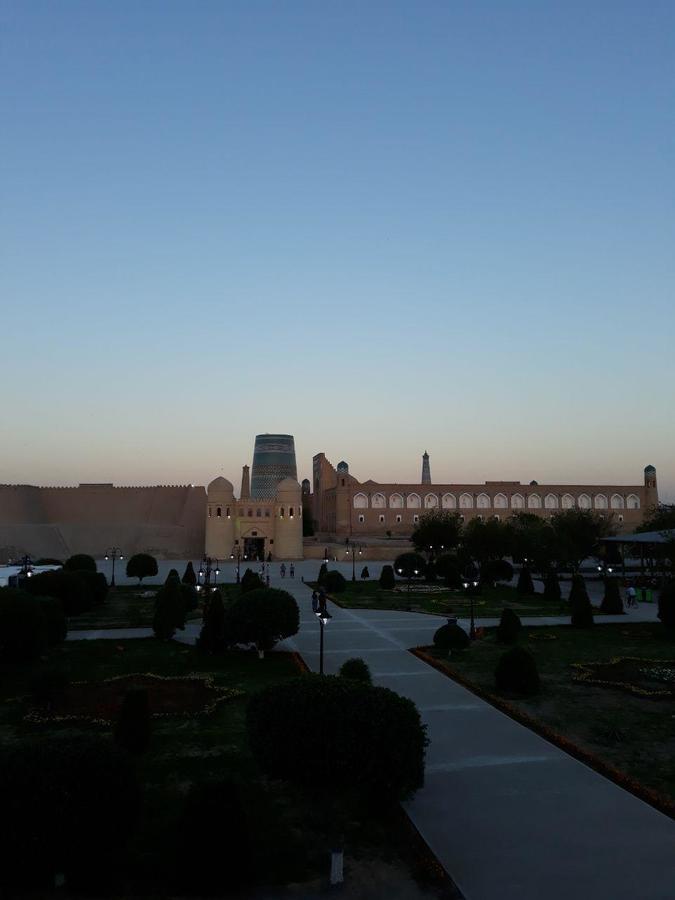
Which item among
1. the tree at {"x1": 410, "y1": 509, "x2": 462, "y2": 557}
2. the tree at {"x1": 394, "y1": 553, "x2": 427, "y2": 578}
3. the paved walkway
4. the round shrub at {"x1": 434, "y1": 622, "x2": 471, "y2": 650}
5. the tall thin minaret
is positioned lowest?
the paved walkway

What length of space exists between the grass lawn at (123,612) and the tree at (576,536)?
17245mm

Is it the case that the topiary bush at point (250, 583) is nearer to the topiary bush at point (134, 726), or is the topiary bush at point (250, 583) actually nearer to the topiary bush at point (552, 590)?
the topiary bush at point (552, 590)

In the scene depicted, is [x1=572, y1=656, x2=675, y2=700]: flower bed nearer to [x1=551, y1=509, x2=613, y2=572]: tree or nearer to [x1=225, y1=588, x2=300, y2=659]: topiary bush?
[x1=225, y1=588, x2=300, y2=659]: topiary bush

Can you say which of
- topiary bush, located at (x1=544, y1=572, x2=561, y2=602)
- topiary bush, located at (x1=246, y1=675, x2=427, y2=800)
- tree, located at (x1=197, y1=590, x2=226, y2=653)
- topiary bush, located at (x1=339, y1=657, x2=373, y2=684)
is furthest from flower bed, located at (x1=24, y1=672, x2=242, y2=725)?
topiary bush, located at (x1=544, y1=572, x2=561, y2=602)

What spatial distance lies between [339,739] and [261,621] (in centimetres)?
1025

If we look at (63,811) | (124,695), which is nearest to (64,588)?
(124,695)

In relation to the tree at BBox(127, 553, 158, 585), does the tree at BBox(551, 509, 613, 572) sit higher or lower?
higher

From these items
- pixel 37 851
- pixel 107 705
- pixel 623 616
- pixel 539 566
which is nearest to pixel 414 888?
pixel 37 851

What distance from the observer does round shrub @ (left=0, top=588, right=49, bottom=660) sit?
15.2 m

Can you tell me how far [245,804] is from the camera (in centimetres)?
803

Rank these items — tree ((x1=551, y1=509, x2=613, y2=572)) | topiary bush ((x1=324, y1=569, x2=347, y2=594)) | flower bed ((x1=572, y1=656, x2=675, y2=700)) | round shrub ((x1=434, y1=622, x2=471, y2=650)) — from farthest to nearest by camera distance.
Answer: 1. tree ((x1=551, y1=509, x2=613, y2=572))
2. topiary bush ((x1=324, y1=569, x2=347, y2=594))
3. round shrub ((x1=434, y1=622, x2=471, y2=650))
4. flower bed ((x1=572, y1=656, x2=675, y2=700))

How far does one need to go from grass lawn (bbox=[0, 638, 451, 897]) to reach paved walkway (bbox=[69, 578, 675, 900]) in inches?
22.3

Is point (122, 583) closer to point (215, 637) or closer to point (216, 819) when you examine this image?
point (215, 637)

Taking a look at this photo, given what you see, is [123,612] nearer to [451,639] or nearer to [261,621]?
[261,621]
